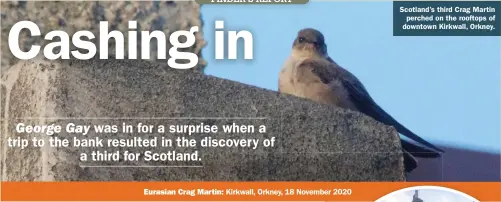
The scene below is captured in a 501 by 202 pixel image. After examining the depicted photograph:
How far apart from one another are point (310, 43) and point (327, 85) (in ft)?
0.40

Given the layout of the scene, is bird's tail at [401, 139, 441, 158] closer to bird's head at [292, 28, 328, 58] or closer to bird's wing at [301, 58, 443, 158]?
bird's wing at [301, 58, 443, 158]

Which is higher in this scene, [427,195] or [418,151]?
[418,151]

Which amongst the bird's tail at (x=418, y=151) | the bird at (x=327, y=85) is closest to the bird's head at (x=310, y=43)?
the bird at (x=327, y=85)

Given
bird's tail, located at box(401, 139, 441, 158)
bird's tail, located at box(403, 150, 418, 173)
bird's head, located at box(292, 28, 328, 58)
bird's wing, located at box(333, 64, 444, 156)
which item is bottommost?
bird's tail, located at box(403, 150, 418, 173)

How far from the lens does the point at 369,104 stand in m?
2.06

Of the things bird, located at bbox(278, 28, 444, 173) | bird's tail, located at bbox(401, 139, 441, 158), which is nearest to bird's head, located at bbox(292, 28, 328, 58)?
bird, located at bbox(278, 28, 444, 173)

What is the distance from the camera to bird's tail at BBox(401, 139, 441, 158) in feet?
6.70

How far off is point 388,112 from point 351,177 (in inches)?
7.5

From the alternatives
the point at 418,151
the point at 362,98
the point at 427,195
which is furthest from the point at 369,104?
the point at 427,195

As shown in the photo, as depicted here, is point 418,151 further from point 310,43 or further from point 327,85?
point 310,43

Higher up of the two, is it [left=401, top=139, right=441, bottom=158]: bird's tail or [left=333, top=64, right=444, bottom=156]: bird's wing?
[left=333, top=64, right=444, bottom=156]: bird's wing

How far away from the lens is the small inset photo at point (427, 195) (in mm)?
2045

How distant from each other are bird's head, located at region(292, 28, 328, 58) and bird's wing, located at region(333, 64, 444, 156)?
0.06m


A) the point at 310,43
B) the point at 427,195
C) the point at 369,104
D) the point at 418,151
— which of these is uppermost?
the point at 310,43
